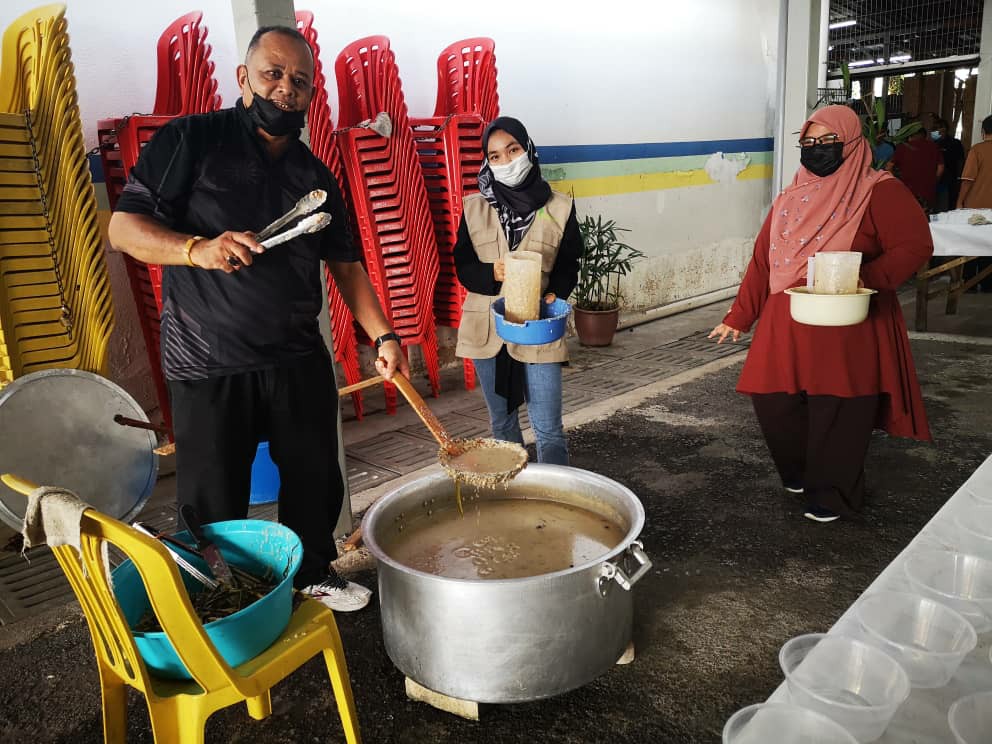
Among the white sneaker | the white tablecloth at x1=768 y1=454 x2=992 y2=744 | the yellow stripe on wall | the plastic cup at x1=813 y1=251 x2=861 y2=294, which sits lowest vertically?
the white sneaker

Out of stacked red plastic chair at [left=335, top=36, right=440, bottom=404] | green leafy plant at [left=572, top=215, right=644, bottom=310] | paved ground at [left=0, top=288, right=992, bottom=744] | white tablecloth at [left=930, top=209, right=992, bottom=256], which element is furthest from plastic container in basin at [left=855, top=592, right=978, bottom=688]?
white tablecloth at [left=930, top=209, right=992, bottom=256]

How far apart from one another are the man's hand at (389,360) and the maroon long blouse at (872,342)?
62.7 inches

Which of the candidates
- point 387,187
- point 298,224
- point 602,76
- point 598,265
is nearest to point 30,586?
point 298,224

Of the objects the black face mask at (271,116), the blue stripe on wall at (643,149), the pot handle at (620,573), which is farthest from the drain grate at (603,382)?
the black face mask at (271,116)

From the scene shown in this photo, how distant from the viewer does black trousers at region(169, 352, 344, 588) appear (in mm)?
2174

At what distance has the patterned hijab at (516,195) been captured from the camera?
287cm

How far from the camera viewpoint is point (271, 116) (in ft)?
6.82

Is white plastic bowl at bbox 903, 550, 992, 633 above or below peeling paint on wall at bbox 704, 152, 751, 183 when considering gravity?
below

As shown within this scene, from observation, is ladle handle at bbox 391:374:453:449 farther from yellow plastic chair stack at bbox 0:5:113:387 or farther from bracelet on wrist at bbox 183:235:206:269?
yellow plastic chair stack at bbox 0:5:113:387

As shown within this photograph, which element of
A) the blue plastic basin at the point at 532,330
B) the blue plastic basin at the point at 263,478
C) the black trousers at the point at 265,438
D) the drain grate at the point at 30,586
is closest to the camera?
the black trousers at the point at 265,438

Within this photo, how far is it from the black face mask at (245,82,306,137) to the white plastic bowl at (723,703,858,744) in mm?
1827

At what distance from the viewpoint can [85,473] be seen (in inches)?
122

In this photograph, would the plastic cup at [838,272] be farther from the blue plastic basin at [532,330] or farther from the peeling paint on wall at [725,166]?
the peeling paint on wall at [725,166]

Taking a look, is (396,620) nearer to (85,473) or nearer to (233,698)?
(233,698)
